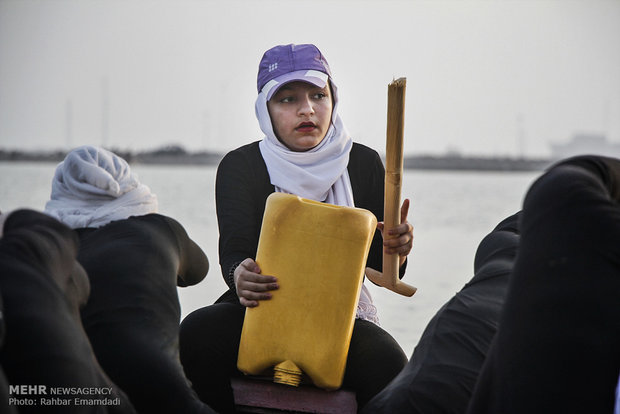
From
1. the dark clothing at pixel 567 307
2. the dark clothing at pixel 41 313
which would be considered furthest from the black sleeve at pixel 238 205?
the dark clothing at pixel 567 307

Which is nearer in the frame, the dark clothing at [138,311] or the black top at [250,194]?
the dark clothing at [138,311]

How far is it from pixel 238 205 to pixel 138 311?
53 cm

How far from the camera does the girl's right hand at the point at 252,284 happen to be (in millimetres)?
1905

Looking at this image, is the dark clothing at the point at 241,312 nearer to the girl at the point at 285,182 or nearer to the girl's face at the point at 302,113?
the girl at the point at 285,182

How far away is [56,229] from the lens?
1452 millimetres

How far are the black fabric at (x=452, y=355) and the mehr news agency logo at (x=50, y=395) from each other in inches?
24.2

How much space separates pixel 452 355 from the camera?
173 centimetres

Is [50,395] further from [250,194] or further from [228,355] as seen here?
[250,194]

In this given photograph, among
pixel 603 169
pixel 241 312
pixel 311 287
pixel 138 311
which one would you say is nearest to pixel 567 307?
pixel 603 169

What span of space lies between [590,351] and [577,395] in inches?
2.8

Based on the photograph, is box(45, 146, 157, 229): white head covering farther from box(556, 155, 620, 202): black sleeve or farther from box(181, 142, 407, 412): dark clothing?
box(556, 155, 620, 202): black sleeve

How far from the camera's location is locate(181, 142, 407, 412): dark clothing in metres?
1.99

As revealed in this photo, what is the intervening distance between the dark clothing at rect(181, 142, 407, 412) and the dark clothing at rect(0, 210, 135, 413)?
58 centimetres

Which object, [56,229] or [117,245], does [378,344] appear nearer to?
[117,245]
